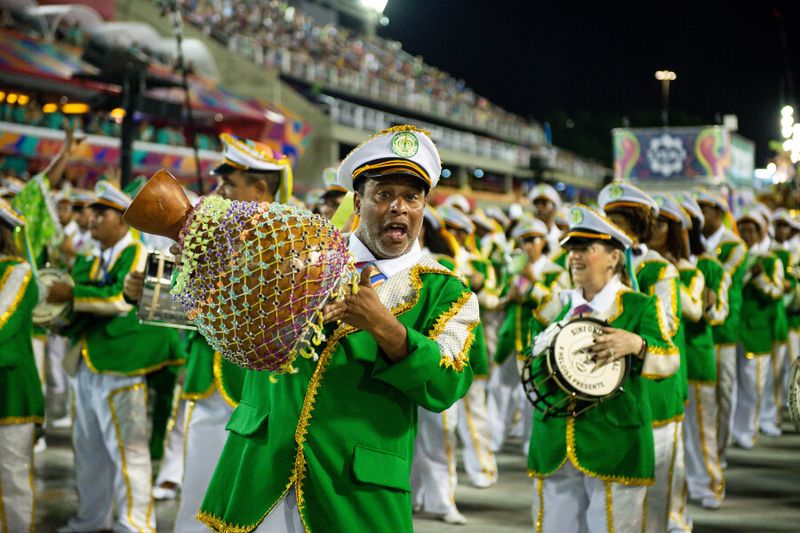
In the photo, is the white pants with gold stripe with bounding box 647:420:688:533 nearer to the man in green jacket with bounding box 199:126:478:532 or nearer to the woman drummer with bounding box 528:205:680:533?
the woman drummer with bounding box 528:205:680:533

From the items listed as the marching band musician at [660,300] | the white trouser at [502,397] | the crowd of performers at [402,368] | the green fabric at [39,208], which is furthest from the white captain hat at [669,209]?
the green fabric at [39,208]

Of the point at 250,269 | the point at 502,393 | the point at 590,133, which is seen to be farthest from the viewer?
the point at 590,133

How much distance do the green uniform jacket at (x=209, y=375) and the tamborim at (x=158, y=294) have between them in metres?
0.33

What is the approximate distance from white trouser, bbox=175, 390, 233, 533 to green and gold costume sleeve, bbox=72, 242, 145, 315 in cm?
117

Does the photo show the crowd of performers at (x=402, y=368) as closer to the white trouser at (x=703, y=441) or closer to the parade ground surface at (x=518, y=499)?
the white trouser at (x=703, y=441)

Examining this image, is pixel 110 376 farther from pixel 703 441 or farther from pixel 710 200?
pixel 710 200

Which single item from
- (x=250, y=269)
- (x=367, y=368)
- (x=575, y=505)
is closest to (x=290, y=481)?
(x=367, y=368)

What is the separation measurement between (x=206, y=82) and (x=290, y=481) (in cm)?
3034

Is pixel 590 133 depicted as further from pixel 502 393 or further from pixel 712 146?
pixel 502 393

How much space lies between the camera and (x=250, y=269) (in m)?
2.42

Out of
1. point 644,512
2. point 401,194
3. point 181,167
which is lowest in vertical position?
point 644,512

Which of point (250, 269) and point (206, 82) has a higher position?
point (206, 82)

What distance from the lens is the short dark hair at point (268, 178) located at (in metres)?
5.32

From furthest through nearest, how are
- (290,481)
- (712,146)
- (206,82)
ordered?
(712,146), (206,82), (290,481)
